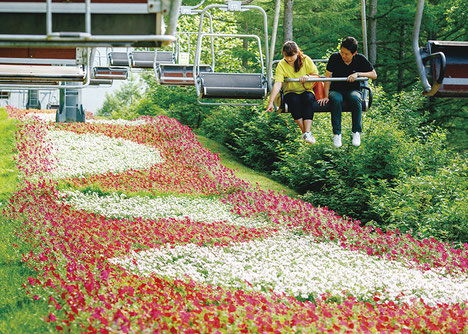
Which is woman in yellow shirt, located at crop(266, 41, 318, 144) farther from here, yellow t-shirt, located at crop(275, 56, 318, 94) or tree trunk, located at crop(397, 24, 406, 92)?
tree trunk, located at crop(397, 24, 406, 92)

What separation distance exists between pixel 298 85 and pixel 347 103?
685 mm

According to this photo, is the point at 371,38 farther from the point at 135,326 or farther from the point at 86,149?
the point at 135,326

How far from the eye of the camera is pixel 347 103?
338 inches

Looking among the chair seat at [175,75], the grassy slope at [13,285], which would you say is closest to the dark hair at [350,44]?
the grassy slope at [13,285]

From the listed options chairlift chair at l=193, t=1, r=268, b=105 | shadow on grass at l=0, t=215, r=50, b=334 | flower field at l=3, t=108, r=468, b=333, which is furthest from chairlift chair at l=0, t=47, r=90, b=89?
shadow on grass at l=0, t=215, r=50, b=334

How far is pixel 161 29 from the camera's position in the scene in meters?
4.37

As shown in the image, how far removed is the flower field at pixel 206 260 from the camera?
648cm

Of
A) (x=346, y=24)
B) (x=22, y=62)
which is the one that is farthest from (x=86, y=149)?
(x=346, y=24)

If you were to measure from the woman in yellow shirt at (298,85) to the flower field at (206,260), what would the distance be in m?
2.07

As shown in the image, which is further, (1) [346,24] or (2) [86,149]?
(1) [346,24]

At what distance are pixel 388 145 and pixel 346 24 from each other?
433 inches

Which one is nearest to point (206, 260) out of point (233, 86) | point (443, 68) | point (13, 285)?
point (233, 86)

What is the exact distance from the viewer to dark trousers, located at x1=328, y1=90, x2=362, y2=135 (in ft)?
27.8

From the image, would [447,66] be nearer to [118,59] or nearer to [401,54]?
[118,59]
